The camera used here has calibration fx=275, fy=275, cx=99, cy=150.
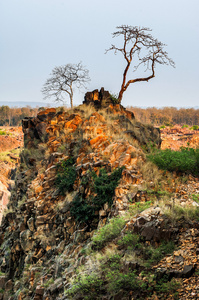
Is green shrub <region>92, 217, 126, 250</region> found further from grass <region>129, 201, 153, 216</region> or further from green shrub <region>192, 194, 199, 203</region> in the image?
green shrub <region>192, 194, 199, 203</region>

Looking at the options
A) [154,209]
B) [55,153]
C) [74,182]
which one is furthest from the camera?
[55,153]

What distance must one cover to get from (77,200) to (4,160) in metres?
40.5

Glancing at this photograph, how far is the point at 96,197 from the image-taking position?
927 centimetres

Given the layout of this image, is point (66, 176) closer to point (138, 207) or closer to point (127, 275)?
point (138, 207)

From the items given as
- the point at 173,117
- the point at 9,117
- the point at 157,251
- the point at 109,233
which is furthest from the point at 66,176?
the point at 9,117

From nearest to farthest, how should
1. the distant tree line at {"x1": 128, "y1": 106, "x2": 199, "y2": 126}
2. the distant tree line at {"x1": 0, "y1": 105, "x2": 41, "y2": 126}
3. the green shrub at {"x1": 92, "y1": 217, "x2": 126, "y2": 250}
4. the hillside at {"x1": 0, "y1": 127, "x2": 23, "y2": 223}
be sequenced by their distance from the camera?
the green shrub at {"x1": 92, "y1": 217, "x2": 126, "y2": 250}
the hillside at {"x1": 0, "y1": 127, "x2": 23, "y2": 223}
the distant tree line at {"x1": 128, "y1": 106, "x2": 199, "y2": 126}
the distant tree line at {"x1": 0, "y1": 105, "x2": 41, "y2": 126}

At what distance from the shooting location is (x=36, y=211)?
11.8 m

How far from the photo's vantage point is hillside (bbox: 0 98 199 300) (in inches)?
228

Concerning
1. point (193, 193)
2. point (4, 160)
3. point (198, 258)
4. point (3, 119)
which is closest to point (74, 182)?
point (193, 193)

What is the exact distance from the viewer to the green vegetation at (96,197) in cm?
900

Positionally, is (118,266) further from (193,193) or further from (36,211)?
(36,211)

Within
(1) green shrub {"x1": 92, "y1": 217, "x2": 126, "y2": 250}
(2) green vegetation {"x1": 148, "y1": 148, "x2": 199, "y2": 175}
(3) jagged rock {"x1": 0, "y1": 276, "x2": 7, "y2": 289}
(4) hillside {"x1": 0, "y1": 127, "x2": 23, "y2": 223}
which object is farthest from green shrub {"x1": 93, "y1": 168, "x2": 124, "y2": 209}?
(4) hillside {"x1": 0, "y1": 127, "x2": 23, "y2": 223}

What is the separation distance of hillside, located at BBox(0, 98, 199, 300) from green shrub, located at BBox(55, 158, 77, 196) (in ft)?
0.14

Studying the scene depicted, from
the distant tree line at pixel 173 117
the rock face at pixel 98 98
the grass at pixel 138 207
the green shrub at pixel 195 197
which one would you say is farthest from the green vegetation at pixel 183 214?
the distant tree line at pixel 173 117
